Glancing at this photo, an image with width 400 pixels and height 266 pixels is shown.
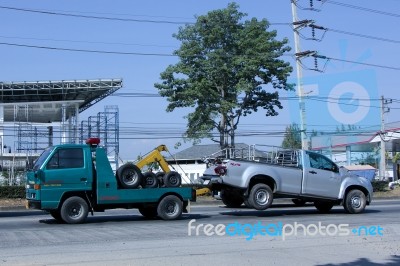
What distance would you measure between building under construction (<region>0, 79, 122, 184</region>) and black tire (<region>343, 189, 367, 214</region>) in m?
20.7

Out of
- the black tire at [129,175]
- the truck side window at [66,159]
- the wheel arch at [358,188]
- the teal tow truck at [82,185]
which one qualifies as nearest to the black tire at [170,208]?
the teal tow truck at [82,185]

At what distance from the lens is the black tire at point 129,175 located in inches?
617

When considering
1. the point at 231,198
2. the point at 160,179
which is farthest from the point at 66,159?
the point at 231,198

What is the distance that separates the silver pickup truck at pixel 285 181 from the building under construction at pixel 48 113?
19.8 meters

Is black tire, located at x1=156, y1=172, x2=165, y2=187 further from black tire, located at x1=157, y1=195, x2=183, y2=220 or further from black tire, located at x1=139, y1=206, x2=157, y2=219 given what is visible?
black tire, located at x1=139, y1=206, x2=157, y2=219

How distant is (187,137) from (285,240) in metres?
21.0

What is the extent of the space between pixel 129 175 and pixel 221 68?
16.2 metres

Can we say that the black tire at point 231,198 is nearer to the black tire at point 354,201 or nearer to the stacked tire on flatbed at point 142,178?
the stacked tire on flatbed at point 142,178

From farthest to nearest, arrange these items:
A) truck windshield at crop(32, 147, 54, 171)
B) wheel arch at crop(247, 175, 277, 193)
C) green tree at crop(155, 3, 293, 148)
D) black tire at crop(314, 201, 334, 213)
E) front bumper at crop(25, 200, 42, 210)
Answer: green tree at crop(155, 3, 293, 148) < black tire at crop(314, 201, 334, 213) < wheel arch at crop(247, 175, 277, 193) < truck windshield at crop(32, 147, 54, 171) < front bumper at crop(25, 200, 42, 210)

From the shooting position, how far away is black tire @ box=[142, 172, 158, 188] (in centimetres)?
1622

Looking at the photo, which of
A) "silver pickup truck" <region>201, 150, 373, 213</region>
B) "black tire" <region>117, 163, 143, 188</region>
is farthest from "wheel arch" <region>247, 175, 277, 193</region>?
"black tire" <region>117, 163, 143, 188</region>

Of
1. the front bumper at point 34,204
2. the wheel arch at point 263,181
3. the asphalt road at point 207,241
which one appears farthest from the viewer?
the wheel arch at point 263,181

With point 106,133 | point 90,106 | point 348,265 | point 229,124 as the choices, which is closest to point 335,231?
point 348,265

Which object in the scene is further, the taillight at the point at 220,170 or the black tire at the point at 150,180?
the taillight at the point at 220,170
